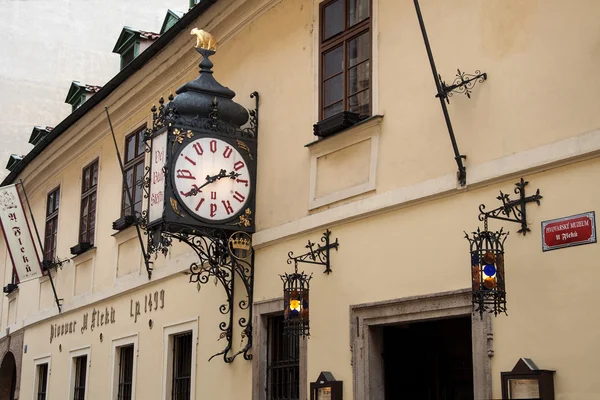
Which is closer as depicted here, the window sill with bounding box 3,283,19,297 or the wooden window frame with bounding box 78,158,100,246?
the wooden window frame with bounding box 78,158,100,246

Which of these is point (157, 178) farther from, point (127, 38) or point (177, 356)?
point (127, 38)

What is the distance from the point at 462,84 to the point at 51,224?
1252 cm

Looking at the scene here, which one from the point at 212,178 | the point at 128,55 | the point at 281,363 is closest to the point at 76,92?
the point at 128,55

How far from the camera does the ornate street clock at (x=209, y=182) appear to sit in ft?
33.0

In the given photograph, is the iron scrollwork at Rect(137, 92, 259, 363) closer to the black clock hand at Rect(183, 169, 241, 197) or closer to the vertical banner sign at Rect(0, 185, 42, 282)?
the black clock hand at Rect(183, 169, 241, 197)

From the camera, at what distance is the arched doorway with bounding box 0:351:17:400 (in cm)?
2150

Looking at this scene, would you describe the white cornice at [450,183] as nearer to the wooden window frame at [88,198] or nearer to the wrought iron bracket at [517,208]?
the wrought iron bracket at [517,208]

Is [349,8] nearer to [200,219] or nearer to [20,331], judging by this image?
[200,219]

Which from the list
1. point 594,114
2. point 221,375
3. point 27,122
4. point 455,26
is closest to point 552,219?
point 594,114

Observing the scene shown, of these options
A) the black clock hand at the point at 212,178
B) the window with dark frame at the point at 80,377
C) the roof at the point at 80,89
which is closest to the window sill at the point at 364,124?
the black clock hand at the point at 212,178

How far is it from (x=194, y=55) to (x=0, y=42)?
1508 centimetres

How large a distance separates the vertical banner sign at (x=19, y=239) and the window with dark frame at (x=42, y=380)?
5.72ft

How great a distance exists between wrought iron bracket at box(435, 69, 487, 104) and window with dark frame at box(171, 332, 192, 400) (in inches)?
218

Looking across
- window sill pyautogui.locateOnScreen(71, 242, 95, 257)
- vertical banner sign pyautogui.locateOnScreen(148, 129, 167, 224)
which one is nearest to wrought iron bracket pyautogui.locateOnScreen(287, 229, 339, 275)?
vertical banner sign pyautogui.locateOnScreen(148, 129, 167, 224)
